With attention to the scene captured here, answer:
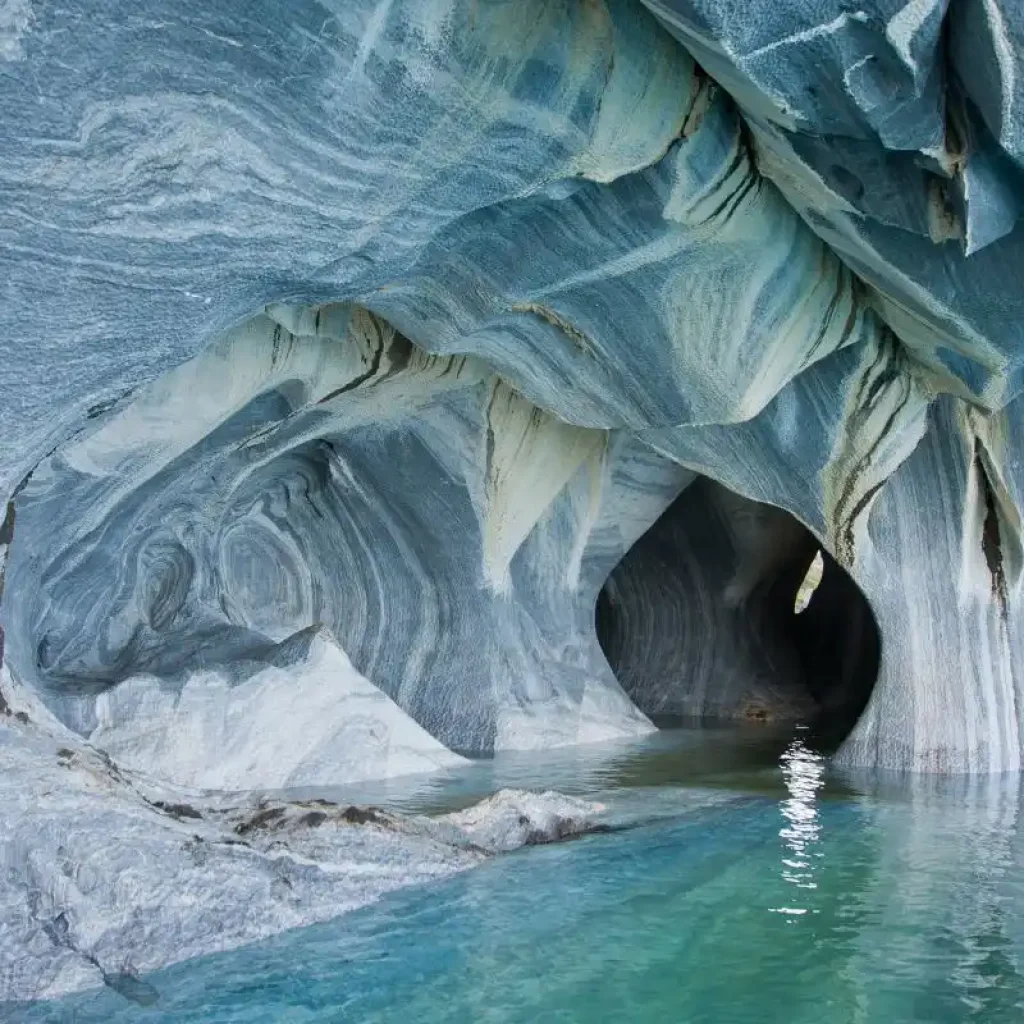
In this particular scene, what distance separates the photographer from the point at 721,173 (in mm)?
4484

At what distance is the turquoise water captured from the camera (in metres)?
2.69

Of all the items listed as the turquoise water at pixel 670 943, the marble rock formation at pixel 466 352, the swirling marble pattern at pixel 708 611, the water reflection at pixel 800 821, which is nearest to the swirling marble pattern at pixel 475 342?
the marble rock formation at pixel 466 352

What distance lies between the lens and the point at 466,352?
6.08m

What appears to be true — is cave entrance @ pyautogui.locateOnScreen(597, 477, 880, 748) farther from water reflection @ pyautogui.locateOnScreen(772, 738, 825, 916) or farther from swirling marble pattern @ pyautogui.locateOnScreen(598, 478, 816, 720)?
water reflection @ pyautogui.locateOnScreen(772, 738, 825, 916)

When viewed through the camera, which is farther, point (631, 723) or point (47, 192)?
point (631, 723)

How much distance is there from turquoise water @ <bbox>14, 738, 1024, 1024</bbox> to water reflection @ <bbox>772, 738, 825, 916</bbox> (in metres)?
0.02

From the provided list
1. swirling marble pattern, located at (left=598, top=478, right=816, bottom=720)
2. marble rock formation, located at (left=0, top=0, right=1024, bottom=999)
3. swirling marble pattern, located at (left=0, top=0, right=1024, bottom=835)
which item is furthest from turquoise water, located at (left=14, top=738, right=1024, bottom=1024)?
swirling marble pattern, located at (left=598, top=478, right=816, bottom=720)

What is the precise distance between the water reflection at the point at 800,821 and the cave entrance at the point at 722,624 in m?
3.34

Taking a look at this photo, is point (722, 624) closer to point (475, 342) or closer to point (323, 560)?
point (323, 560)

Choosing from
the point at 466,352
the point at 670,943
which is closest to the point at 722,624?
the point at 466,352

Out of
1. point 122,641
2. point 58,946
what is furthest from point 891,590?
point 58,946

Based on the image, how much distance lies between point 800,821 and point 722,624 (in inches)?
264

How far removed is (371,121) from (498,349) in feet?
8.82

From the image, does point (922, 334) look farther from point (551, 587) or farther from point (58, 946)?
point (58, 946)
